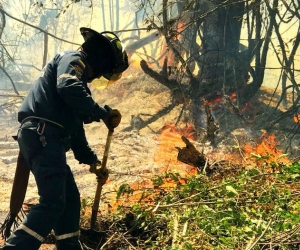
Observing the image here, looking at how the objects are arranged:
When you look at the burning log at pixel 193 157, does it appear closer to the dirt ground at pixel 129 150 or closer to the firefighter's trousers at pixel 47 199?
the dirt ground at pixel 129 150

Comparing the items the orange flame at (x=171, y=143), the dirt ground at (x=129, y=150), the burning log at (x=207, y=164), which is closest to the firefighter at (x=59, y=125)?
the dirt ground at (x=129, y=150)

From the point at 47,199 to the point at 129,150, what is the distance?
18.1ft

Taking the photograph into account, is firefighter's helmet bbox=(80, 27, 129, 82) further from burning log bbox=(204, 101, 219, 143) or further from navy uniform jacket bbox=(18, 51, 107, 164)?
burning log bbox=(204, 101, 219, 143)

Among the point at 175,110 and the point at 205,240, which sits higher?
the point at 205,240

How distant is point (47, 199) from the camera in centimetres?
310

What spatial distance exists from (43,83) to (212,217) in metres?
1.78

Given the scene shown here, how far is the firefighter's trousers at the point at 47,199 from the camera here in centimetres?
303

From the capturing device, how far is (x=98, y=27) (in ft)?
174

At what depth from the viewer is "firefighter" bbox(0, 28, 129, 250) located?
122 inches

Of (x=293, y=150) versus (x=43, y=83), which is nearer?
(x=43, y=83)

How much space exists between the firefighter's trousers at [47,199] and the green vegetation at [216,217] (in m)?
0.39

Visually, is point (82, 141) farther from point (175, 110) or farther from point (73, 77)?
point (175, 110)

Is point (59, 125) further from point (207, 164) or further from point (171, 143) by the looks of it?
point (171, 143)

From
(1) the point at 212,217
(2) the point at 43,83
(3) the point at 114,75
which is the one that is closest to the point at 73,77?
A: (2) the point at 43,83
